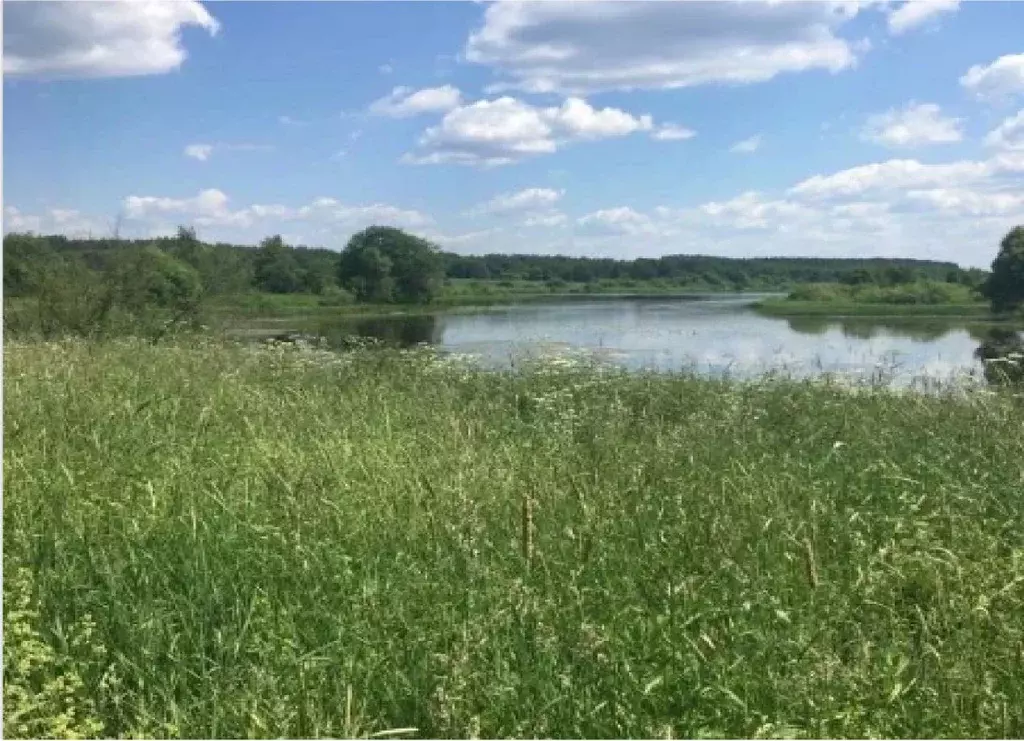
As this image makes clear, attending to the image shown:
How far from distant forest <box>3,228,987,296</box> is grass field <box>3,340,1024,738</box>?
34.0 feet

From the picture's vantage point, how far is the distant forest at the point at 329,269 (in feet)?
47.8

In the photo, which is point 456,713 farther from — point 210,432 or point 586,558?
point 210,432

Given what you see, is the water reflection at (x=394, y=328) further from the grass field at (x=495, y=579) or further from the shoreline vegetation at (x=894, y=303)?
the shoreline vegetation at (x=894, y=303)

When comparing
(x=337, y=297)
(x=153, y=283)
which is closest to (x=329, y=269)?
(x=337, y=297)

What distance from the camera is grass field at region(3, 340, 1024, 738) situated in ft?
7.78

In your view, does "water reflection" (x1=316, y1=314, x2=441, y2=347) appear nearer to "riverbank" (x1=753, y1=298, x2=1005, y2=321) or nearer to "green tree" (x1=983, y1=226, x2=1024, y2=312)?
"green tree" (x1=983, y1=226, x2=1024, y2=312)

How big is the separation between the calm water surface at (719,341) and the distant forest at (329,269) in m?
1.63

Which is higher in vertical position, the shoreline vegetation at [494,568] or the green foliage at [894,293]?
the green foliage at [894,293]

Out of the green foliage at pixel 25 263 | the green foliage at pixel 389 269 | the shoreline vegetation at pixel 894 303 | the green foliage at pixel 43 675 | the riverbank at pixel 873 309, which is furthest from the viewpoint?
the green foliage at pixel 389 269

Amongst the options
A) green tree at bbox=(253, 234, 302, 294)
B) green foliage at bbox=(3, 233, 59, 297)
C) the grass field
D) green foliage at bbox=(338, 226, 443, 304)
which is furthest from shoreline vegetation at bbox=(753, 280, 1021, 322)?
green foliage at bbox=(3, 233, 59, 297)

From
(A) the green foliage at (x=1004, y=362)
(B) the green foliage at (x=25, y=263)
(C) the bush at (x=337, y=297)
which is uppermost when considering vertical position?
(B) the green foliage at (x=25, y=263)

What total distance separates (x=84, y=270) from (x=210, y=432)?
10.7m

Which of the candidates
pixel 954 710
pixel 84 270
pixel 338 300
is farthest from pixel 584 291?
pixel 954 710

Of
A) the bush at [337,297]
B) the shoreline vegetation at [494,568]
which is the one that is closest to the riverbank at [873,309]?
the bush at [337,297]
